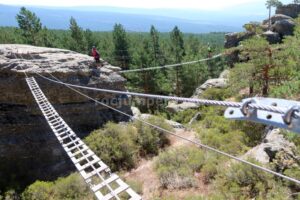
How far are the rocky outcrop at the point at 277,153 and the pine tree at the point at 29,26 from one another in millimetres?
39232

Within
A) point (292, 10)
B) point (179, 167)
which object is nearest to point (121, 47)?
point (292, 10)

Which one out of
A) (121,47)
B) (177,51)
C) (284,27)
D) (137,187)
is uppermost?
(284,27)

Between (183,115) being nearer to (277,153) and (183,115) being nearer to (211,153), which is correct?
(211,153)

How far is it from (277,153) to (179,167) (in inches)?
161

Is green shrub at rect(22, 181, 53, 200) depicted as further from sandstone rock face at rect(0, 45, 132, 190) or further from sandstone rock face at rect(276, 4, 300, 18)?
sandstone rock face at rect(276, 4, 300, 18)

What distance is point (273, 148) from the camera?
10.9m

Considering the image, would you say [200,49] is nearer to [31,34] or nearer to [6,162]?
[31,34]

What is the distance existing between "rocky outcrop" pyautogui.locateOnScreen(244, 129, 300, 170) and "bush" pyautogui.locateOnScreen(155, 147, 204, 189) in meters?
2.40

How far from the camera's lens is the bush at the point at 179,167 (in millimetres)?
11586

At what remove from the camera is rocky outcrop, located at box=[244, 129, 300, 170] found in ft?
33.0

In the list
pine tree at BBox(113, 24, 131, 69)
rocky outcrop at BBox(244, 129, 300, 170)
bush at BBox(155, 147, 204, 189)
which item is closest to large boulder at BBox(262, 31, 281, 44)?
pine tree at BBox(113, 24, 131, 69)

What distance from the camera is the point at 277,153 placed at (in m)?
10.4

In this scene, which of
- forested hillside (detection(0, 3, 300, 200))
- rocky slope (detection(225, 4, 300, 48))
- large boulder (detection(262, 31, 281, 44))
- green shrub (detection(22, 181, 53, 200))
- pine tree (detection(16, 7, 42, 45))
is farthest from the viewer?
pine tree (detection(16, 7, 42, 45))

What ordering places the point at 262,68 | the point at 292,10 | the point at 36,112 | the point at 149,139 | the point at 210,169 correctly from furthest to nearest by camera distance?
the point at 292,10, the point at 262,68, the point at 36,112, the point at 149,139, the point at 210,169
